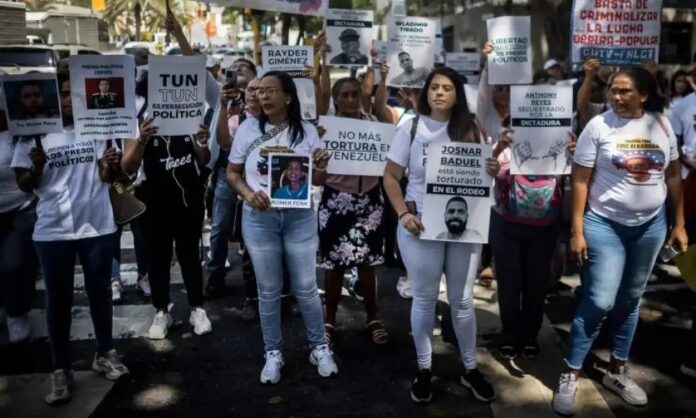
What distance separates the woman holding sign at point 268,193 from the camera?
430 centimetres

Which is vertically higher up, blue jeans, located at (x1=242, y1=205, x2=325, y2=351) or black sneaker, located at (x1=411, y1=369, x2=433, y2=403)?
blue jeans, located at (x1=242, y1=205, x2=325, y2=351)

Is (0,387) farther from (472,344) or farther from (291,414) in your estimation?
(472,344)

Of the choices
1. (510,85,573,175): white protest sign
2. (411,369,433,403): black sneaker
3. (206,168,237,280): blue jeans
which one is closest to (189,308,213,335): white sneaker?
(206,168,237,280): blue jeans

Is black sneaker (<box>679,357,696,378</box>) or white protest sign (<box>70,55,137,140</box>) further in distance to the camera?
black sneaker (<box>679,357,696,378</box>)

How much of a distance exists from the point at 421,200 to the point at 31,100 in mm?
2344

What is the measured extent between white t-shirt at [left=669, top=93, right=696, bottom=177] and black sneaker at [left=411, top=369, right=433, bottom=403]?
2.88 meters

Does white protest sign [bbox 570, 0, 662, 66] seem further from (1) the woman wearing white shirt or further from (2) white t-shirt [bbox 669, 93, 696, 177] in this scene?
(1) the woman wearing white shirt

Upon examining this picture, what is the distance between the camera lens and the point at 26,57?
12.8 m

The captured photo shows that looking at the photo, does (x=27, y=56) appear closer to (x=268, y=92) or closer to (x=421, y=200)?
(x=268, y=92)

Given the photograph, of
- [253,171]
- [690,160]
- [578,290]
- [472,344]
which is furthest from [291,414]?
[690,160]

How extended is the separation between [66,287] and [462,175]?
2.54 meters

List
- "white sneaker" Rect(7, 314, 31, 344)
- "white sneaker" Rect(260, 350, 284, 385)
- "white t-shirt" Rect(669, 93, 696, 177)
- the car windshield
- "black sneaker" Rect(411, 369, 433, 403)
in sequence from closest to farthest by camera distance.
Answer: "black sneaker" Rect(411, 369, 433, 403), "white sneaker" Rect(260, 350, 284, 385), "white sneaker" Rect(7, 314, 31, 344), "white t-shirt" Rect(669, 93, 696, 177), the car windshield

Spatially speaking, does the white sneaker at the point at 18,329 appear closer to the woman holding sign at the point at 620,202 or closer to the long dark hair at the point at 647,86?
the woman holding sign at the point at 620,202

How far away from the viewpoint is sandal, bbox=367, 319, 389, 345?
5.18m
